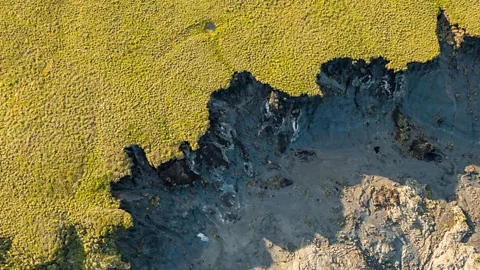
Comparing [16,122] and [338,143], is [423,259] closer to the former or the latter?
[338,143]

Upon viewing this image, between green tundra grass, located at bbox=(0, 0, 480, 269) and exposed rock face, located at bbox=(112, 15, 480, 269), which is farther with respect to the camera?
exposed rock face, located at bbox=(112, 15, 480, 269)

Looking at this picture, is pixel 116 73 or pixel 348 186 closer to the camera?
pixel 116 73

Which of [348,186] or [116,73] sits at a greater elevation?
[116,73]

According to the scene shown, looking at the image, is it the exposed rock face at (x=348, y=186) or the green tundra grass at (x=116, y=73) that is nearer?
the green tundra grass at (x=116, y=73)

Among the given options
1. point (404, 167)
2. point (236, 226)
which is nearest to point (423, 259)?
point (404, 167)
